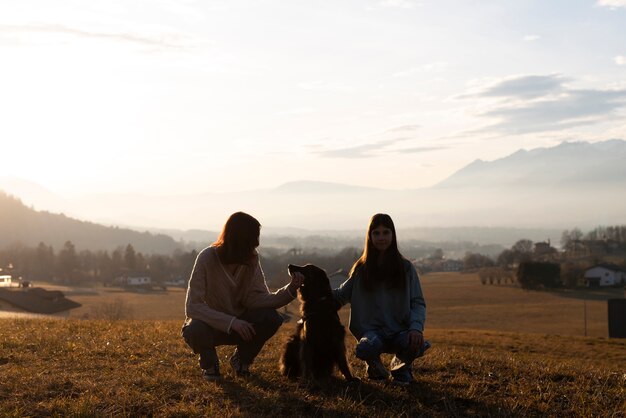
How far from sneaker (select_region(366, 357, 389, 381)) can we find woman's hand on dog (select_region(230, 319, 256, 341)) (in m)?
1.34

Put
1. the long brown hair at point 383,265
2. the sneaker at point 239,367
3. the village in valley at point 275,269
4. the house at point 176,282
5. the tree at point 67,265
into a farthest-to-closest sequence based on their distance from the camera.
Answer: the house at point 176,282, the tree at point 67,265, the village in valley at point 275,269, the sneaker at point 239,367, the long brown hair at point 383,265

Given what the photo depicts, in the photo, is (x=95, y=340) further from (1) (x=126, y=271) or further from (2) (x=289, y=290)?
(1) (x=126, y=271)

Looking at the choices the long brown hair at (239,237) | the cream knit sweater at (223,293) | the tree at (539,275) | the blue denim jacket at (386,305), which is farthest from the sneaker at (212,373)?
the tree at (539,275)

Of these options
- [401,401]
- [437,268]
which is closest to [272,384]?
[401,401]

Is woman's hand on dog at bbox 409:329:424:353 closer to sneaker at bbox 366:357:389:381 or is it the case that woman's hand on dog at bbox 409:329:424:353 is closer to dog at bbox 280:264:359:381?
sneaker at bbox 366:357:389:381

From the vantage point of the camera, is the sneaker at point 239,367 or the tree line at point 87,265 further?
the tree line at point 87,265

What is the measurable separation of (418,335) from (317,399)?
4.10 feet

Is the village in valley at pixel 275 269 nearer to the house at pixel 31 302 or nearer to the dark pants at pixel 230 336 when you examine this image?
the house at pixel 31 302

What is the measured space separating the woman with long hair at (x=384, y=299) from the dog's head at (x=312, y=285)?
1.32 feet

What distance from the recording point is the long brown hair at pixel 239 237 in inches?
268

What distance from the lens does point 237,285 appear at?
711 centimetres

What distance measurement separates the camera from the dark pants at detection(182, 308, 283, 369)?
6.84 metres

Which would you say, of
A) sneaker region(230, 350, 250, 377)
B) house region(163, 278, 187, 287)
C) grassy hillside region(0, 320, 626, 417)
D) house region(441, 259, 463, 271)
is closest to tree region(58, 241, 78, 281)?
house region(163, 278, 187, 287)

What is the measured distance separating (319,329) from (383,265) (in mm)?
1000
